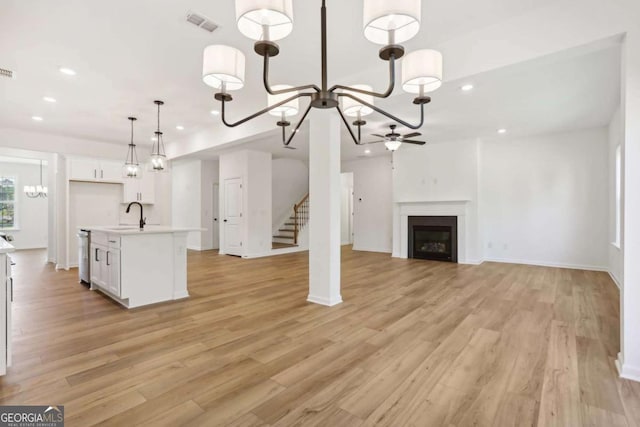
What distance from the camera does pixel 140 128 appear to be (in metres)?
6.50

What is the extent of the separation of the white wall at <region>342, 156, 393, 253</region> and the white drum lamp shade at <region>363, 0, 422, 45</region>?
740 cm

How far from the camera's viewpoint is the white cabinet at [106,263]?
12.6 ft

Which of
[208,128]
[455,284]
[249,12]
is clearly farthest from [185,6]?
[455,284]

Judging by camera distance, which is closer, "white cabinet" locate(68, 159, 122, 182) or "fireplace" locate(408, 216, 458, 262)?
"white cabinet" locate(68, 159, 122, 182)

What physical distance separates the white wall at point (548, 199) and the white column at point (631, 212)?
15.9 ft

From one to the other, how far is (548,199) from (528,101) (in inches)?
114

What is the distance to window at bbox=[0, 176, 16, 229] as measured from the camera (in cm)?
955

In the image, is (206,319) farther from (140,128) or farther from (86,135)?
(86,135)

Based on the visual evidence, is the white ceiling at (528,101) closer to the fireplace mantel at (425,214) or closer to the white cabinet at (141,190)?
the fireplace mantel at (425,214)

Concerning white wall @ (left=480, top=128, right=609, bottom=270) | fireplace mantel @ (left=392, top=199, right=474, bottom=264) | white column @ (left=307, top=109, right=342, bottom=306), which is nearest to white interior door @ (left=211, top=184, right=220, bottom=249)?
fireplace mantel @ (left=392, top=199, right=474, bottom=264)

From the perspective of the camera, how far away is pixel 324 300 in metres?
3.88

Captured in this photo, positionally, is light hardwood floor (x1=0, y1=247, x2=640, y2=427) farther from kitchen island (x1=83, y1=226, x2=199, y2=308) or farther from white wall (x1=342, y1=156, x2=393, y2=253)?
white wall (x1=342, y1=156, x2=393, y2=253)

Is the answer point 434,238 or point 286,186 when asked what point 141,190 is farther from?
point 434,238

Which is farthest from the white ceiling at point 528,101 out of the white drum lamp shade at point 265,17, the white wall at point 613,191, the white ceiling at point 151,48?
the white drum lamp shade at point 265,17
